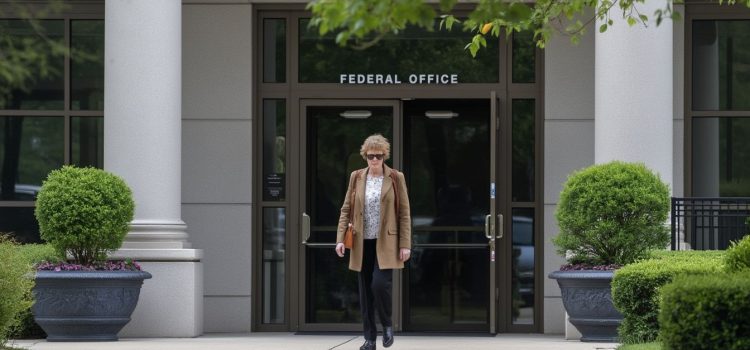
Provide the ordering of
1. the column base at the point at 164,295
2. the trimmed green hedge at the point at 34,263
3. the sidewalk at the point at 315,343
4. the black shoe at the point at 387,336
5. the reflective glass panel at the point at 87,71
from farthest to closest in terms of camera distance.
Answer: the reflective glass panel at the point at 87,71
the column base at the point at 164,295
the trimmed green hedge at the point at 34,263
the sidewalk at the point at 315,343
the black shoe at the point at 387,336

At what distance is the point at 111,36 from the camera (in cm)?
1571

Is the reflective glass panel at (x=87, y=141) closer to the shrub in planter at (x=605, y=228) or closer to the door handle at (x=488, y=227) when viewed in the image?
the door handle at (x=488, y=227)

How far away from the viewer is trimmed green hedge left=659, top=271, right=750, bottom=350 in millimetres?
8305

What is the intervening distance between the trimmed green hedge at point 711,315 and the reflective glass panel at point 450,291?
8488 millimetres

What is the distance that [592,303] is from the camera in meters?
14.2

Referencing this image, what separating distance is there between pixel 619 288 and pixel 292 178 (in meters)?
6.38

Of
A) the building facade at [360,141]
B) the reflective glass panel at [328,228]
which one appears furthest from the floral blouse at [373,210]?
the reflective glass panel at [328,228]

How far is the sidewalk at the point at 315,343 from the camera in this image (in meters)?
13.9

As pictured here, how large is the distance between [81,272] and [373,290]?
3439 millimetres

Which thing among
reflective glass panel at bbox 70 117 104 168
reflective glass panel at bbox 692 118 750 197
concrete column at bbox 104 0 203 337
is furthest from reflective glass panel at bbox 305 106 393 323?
reflective glass panel at bbox 692 118 750 197

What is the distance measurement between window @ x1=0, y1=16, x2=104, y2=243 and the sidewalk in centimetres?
278

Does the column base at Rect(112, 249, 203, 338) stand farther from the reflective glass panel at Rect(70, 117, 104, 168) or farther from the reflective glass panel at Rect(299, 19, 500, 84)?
the reflective glass panel at Rect(299, 19, 500, 84)

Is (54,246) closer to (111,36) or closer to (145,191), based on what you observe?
(145,191)

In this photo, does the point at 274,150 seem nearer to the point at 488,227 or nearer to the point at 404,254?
the point at 488,227
